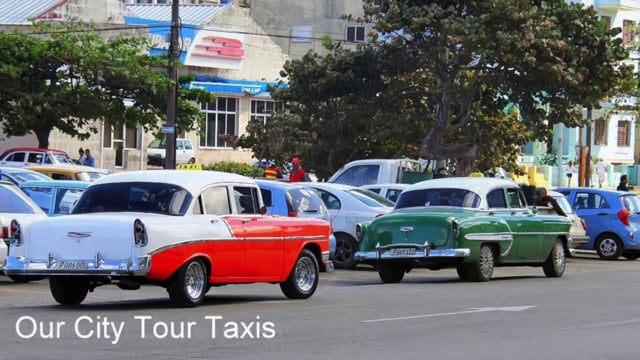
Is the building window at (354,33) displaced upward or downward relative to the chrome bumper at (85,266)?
upward

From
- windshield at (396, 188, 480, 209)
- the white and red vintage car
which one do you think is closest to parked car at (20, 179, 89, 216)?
windshield at (396, 188, 480, 209)

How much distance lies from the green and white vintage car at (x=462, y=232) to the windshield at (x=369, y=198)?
3.42 meters

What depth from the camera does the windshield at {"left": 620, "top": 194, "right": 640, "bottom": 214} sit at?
31.8 m

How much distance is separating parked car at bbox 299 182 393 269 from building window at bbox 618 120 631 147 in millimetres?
49452

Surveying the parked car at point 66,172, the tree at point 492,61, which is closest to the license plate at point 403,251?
the parked car at point 66,172

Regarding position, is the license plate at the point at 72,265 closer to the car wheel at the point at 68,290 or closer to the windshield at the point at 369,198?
the car wheel at the point at 68,290

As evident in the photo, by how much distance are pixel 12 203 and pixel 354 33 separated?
57.6 meters

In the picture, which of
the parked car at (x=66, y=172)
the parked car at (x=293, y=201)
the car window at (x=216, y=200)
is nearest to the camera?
the car window at (x=216, y=200)

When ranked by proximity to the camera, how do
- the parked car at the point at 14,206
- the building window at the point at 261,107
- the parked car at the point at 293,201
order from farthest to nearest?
the building window at the point at 261,107
the parked car at the point at 293,201
the parked car at the point at 14,206

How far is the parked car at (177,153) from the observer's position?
A: 199 ft

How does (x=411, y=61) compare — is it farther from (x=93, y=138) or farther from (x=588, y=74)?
(x=93, y=138)

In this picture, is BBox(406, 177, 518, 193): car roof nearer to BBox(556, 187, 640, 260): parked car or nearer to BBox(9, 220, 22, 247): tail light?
BBox(9, 220, 22, 247): tail light

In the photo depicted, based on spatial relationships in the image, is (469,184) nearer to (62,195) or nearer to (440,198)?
(440,198)

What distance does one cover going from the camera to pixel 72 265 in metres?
14.8
